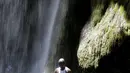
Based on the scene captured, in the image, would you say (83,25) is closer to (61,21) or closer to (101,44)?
(61,21)

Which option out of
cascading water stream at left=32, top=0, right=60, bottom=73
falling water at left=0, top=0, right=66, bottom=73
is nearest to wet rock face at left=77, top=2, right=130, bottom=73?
falling water at left=0, top=0, right=66, bottom=73

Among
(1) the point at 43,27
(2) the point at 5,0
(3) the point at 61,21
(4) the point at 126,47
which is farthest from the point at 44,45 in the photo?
(4) the point at 126,47

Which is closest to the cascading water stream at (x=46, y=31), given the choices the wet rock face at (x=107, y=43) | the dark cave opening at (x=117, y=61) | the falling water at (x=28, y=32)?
the falling water at (x=28, y=32)

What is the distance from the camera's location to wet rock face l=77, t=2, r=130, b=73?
10531 mm

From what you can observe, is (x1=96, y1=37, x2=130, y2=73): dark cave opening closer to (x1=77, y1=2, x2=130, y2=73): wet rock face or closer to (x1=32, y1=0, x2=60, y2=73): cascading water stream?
(x1=77, y1=2, x2=130, y2=73): wet rock face

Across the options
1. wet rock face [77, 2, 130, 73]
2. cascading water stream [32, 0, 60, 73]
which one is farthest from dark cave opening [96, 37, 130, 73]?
cascading water stream [32, 0, 60, 73]

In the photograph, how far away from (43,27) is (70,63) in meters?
4.18

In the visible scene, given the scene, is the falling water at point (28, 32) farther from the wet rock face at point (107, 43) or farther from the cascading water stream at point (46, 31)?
the wet rock face at point (107, 43)

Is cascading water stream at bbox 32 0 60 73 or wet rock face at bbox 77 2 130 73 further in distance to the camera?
cascading water stream at bbox 32 0 60 73

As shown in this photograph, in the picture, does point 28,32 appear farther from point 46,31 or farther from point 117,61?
point 117,61

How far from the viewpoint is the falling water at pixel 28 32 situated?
16.1m

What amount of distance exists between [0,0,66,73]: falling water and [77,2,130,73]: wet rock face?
286cm

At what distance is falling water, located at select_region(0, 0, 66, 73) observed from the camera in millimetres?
16094

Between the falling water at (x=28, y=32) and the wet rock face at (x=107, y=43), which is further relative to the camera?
Answer: the falling water at (x=28, y=32)
